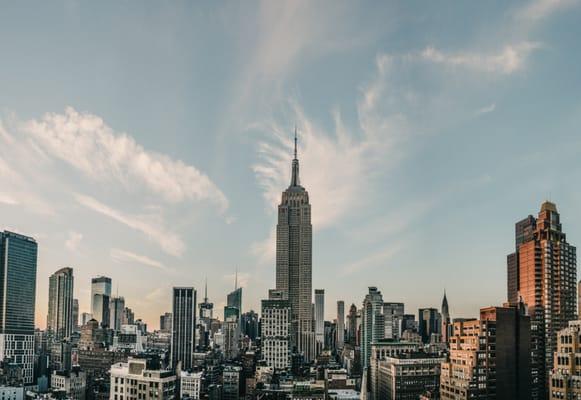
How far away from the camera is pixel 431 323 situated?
198 meters

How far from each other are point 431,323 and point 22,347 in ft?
359

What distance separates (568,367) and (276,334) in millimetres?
101349

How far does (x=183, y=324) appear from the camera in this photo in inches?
6722

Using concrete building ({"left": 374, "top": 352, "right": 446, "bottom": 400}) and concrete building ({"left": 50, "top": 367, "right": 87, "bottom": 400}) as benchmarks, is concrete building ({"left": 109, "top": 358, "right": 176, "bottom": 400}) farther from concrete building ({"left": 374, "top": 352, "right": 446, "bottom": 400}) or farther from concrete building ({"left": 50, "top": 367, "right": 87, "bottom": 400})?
concrete building ({"left": 50, "top": 367, "right": 87, "bottom": 400})

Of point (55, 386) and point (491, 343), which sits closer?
point (491, 343)

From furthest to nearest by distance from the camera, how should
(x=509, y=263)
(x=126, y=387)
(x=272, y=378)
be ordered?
(x=272, y=378) < (x=509, y=263) < (x=126, y=387)

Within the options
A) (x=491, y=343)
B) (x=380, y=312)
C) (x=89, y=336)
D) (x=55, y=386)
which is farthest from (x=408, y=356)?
(x=89, y=336)

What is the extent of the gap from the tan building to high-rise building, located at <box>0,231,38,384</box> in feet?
426

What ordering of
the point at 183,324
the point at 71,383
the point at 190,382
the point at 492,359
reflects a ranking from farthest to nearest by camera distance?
the point at 183,324 → the point at 71,383 → the point at 190,382 → the point at 492,359

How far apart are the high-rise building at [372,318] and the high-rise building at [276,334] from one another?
36742 mm

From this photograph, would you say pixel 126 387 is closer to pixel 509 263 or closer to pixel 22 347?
pixel 509 263

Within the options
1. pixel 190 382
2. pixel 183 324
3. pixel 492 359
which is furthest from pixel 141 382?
pixel 183 324

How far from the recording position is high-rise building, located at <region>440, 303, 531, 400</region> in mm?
68000

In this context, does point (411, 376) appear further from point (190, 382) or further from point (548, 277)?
point (190, 382)
